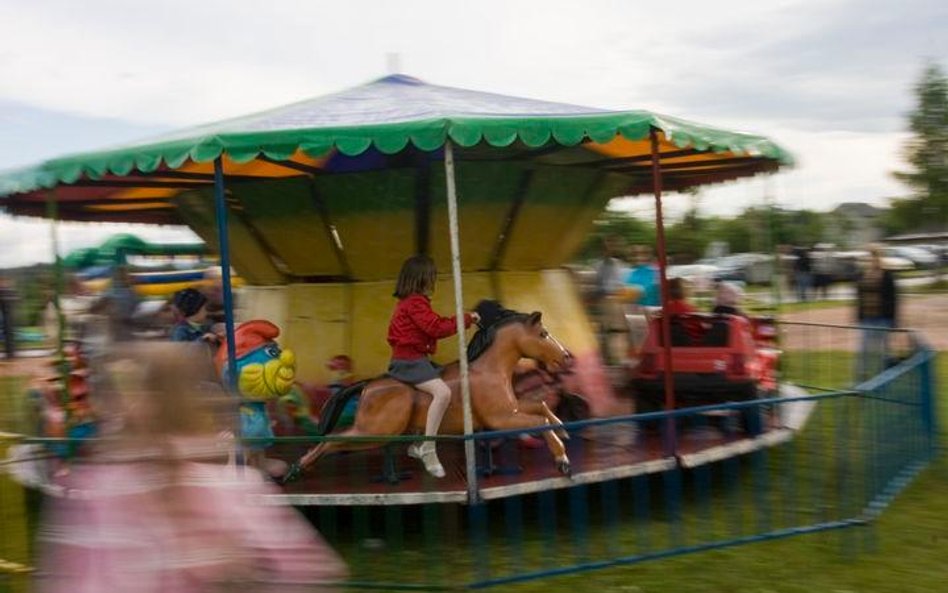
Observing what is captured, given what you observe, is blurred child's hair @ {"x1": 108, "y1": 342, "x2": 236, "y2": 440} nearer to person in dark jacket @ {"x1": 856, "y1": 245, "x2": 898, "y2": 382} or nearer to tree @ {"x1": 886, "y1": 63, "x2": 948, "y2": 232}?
person in dark jacket @ {"x1": 856, "y1": 245, "x2": 898, "y2": 382}

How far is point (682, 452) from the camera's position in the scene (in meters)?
7.00

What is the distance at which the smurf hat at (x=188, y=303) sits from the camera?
27.2ft

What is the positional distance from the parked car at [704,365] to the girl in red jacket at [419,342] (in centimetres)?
225

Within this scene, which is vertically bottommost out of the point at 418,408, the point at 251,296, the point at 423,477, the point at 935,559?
the point at 935,559

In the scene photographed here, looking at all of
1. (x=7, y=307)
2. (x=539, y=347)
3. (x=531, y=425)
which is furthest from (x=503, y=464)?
(x=7, y=307)

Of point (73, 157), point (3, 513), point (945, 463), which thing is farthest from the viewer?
point (945, 463)

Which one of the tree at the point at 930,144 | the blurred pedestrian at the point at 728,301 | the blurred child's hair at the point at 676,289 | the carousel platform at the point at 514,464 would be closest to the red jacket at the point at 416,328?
the carousel platform at the point at 514,464

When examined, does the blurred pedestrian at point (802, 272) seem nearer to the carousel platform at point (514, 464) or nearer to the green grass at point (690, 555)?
the carousel platform at point (514, 464)

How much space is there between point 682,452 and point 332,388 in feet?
9.20

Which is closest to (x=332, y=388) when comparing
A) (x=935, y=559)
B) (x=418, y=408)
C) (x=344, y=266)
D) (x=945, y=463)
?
(x=344, y=266)

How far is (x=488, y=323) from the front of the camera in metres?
7.23

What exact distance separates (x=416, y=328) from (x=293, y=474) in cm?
124

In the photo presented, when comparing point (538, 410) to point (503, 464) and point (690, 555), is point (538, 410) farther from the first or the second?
point (690, 555)

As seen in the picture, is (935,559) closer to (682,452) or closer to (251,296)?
(682,452)
